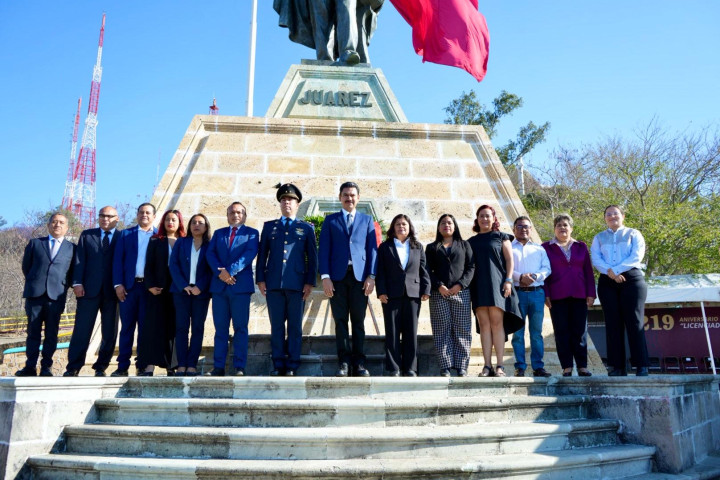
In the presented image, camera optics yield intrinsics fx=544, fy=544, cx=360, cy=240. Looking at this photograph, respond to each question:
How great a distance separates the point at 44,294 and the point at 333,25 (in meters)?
5.98

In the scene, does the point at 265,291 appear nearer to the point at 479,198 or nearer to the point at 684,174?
the point at 479,198

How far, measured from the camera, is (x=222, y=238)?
491 centimetres

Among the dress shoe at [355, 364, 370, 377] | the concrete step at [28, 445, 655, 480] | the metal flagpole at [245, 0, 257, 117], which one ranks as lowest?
the concrete step at [28, 445, 655, 480]

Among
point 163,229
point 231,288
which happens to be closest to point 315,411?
point 231,288

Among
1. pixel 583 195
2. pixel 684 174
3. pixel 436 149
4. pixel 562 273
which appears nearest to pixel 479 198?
pixel 436 149

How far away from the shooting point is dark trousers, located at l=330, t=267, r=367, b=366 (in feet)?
15.3

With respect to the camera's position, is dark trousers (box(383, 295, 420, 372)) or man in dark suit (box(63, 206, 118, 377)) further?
man in dark suit (box(63, 206, 118, 377))

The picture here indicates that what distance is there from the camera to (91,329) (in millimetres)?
4977

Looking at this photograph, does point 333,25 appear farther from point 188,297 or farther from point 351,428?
point 351,428

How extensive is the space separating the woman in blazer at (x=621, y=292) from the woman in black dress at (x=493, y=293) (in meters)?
0.79

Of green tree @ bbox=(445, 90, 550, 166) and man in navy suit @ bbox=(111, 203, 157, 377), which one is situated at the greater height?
green tree @ bbox=(445, 90, 550, 166)

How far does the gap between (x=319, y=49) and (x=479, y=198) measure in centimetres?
356

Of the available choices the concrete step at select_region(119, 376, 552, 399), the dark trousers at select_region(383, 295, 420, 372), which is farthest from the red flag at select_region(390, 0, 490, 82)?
the concrete step at select_region(119, 376, 552, 399)

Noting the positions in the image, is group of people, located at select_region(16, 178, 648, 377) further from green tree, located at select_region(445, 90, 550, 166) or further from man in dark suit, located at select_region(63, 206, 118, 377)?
green tree, located at select_region(445, 90, 550, 166)
